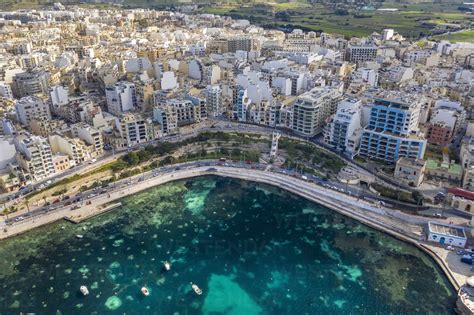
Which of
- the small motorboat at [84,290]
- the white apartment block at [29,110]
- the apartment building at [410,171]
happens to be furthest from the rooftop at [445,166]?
the white apartment block at [29,110]

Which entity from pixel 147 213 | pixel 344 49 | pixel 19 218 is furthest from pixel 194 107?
pixel 344 49

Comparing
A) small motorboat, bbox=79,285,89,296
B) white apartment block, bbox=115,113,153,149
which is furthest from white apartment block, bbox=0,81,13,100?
small motorboat, bbox=79,285,89,296

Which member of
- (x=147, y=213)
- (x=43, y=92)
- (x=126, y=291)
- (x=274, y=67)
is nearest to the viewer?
(x=126, y=291)

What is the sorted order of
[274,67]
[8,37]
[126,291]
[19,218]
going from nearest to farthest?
[126,291] → [19,218] → [274,67] → [8,37]

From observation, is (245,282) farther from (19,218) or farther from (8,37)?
(8,37)

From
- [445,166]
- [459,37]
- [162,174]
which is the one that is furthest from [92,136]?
[459,37]

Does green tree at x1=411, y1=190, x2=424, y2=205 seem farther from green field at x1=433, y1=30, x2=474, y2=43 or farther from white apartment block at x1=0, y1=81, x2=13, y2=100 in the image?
green field at x1=433, y1=30, x2=474, y2=43

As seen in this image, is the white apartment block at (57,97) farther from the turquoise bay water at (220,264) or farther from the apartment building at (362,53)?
the apartment building at (362,53)
